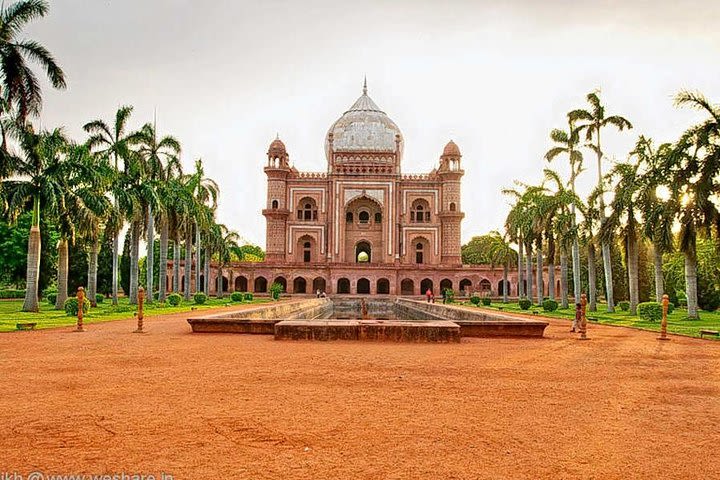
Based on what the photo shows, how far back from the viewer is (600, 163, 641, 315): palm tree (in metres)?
21.3

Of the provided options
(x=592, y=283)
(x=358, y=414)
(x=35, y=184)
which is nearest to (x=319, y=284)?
(x=592, y=283)

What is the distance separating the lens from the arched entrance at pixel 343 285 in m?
45.7

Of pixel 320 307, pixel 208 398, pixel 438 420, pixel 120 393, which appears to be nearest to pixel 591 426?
pixel 438 420

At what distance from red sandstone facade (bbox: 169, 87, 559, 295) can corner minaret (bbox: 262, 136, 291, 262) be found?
0.27 feet

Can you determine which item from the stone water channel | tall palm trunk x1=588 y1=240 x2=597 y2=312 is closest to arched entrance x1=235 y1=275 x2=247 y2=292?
tall palm trunk x1=588 y1=240 x2=597 y2=312

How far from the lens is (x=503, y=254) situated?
3781 cm

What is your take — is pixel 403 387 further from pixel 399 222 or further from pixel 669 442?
pixel 399 222

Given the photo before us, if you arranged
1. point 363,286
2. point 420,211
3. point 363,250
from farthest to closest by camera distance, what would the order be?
1. point 363,250
2. point 420,211
3. point 363,286

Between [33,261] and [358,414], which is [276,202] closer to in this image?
[33,261]

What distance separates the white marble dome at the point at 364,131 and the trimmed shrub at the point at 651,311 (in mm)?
35285

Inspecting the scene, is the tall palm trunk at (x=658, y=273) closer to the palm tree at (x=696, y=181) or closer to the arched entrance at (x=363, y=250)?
the palm tree at (x=696, y=181)

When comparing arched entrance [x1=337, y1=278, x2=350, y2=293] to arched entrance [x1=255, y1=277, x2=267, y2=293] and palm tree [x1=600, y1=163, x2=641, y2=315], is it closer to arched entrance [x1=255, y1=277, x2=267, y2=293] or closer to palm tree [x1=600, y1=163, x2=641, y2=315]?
arched entrance [x1=255, y1=277, x2=267, y2=293]

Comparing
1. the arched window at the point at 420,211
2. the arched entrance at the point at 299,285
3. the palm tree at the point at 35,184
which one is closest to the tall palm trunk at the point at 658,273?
the palm tree at the point at 35,184

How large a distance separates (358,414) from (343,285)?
41.3 m
